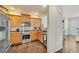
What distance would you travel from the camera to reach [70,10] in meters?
1.83

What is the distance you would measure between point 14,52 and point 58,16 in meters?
1.00

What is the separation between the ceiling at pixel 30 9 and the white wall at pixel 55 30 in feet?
0.48

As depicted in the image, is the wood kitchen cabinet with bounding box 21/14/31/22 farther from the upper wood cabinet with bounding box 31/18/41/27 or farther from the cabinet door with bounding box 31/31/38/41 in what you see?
the cabinet door with bounding box 31/31/38/41

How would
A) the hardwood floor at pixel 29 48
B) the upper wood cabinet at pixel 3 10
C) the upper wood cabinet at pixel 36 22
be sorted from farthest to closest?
1. the upper wood cabinet at pixel 36 22
2. the hardwood floor at pixel 29 48
3. the upper wood cabinet at pixel 3 10

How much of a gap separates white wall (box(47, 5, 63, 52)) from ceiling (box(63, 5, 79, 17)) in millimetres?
88

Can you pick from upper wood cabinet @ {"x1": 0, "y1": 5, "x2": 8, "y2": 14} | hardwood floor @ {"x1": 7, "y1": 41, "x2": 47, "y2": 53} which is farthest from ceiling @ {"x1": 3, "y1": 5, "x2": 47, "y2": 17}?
hardwood floor @ {"x1": 7, "y1": 41, "x2": 47, "y2": 53}

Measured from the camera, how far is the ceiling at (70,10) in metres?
1.73

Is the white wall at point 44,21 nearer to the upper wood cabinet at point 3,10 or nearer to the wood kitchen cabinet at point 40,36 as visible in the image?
the wood kitchen cabinet at point 40,36

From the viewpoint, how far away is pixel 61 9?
182 cm

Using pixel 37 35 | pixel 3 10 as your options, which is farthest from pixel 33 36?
pixel 3 10

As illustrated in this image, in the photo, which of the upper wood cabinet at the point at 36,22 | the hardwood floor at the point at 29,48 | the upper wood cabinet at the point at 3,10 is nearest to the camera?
the upper wood cabinet at the point at 3,10

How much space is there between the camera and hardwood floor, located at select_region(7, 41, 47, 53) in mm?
1776

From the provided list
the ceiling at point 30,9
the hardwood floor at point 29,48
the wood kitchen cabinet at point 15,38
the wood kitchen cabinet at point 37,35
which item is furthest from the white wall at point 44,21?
the wood kitchen cabinet at point 15,38
